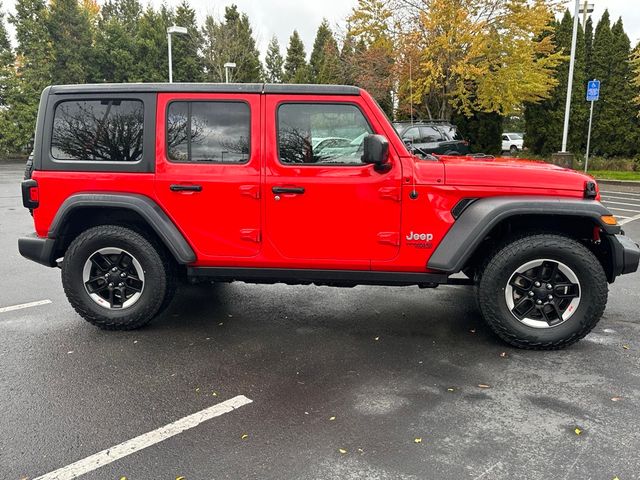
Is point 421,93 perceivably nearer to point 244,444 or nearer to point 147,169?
point 147,169

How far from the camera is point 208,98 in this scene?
4.16 meters

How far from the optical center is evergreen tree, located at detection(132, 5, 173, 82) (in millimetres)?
33969

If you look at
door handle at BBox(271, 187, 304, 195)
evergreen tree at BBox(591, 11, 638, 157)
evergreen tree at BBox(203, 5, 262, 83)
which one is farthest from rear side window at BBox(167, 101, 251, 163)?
evergreen tree at BBox(203, 5, 262, 83)

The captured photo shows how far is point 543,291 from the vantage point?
Result: 403cm

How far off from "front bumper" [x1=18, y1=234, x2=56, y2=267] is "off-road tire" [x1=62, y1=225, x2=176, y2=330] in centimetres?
13

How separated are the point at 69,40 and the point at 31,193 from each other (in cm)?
2988

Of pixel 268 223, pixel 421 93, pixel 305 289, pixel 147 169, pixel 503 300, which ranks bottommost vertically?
pixel 305 289

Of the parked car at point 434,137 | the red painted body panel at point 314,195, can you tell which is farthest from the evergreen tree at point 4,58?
the red painted body panel at point 314,195

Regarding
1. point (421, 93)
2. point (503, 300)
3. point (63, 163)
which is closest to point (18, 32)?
point (421, 93)

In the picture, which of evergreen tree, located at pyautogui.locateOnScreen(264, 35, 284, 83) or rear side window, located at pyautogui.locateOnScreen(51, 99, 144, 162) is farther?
evergreen tree, located at pyautogui.locateOnScreen(264, 35, 284, 83)

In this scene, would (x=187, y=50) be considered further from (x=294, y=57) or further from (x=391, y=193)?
(x=391, y=193)

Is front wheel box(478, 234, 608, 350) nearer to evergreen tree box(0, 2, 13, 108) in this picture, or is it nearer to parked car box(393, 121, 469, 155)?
parked car box(393, 121, 469, 155)

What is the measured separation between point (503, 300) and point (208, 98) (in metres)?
2.77

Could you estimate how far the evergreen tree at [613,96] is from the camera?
76.2ft
